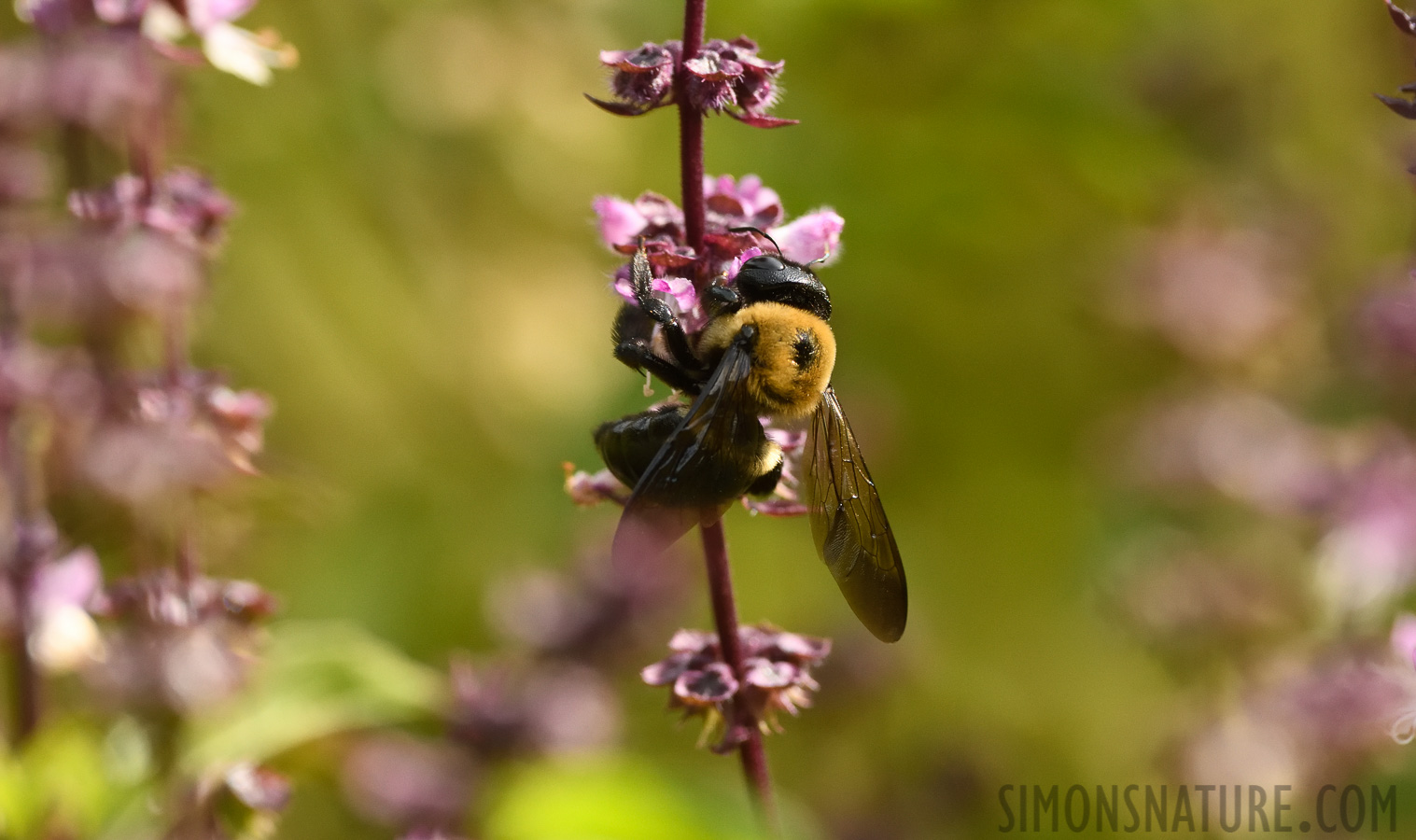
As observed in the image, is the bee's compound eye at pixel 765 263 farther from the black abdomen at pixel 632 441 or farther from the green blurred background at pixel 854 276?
the green blurred background at pixel 854 276

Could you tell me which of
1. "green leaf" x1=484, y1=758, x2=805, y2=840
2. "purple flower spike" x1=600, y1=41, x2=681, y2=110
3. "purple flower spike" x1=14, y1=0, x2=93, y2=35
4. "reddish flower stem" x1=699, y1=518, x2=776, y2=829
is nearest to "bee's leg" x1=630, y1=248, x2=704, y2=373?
"purple flower spike" x1=600, y1=41, x2=681, y2=110

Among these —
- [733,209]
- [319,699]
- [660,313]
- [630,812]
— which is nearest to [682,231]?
[733,209]

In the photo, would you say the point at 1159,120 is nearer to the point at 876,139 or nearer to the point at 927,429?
the point at 876,139

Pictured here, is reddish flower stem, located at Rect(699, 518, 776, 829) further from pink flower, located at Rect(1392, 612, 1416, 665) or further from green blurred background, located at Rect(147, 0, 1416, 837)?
green blurred background, located at Rect(147, 0, 1416, 837)

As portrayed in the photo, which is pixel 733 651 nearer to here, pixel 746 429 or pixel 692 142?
pixel 746 429

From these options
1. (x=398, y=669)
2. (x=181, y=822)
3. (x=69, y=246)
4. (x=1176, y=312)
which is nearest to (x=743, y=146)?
(x=1176, y=312)

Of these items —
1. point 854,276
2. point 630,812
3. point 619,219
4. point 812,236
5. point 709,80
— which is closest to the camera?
point 630,812
